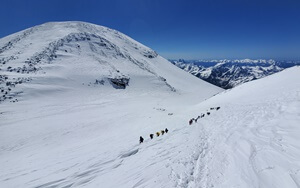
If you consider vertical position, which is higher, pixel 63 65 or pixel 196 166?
pixel 63 65

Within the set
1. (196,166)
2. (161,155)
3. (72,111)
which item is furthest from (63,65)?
(196,166)

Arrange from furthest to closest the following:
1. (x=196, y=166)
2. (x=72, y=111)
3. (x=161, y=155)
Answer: (x=72, y=111)
(x=161, y=155)
(x=196, y=166)

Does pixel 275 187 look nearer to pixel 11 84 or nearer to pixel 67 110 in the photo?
pixel 67 110

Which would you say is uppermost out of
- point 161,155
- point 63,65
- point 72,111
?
point 63,65

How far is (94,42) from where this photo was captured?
9956 centimetres

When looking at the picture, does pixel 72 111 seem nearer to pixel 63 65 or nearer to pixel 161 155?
pixel 161 155

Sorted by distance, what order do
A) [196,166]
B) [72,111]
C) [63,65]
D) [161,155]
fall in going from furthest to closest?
[63,65]
[72,111]
[161,155]
[196,166]

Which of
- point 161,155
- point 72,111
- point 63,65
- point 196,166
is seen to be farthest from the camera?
point 63,65

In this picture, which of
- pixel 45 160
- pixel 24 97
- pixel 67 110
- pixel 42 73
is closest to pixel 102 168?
pixel 45 160

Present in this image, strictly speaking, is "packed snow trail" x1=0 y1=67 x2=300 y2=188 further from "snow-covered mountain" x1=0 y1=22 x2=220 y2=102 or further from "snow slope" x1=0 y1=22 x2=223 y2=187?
"snow-covered mountain" x1=0 y1=22 x2=220 y2=102

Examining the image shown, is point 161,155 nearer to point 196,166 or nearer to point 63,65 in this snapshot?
point 196,166

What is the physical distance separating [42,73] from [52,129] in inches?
1427

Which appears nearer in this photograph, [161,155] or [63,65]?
[161,155]

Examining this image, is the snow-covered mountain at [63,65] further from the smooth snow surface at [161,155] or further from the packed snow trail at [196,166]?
the packed snow trail at [196,166]
